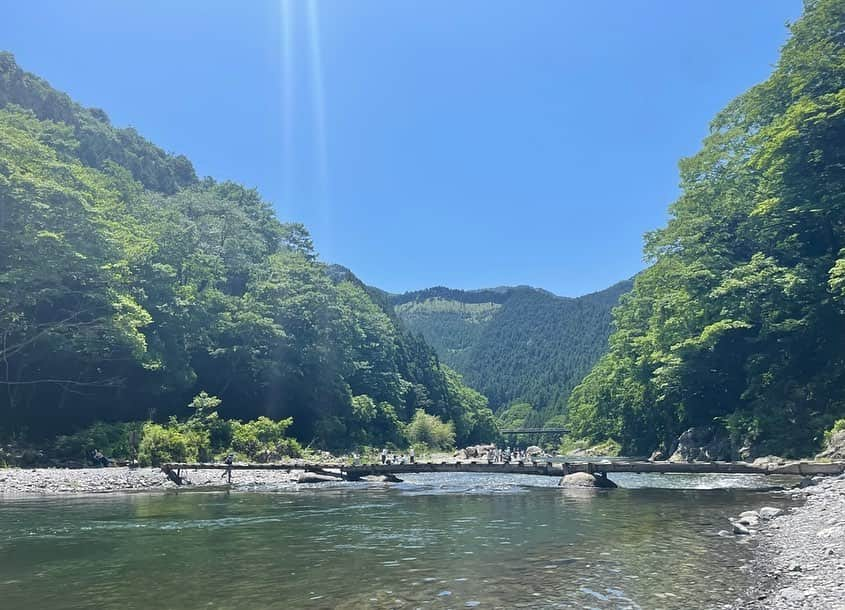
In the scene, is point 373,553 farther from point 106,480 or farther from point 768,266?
point 768,266

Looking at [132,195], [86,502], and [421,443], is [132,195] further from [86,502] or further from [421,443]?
[86,502]

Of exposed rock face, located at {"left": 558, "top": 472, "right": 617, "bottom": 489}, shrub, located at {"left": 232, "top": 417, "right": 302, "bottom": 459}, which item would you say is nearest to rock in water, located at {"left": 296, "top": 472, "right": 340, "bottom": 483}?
shrub, located at {"left": 232, "top": 417, "right": 302, "bottom": 459}

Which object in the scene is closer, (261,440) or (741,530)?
(741,530)

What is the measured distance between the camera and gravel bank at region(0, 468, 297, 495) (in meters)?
27.9

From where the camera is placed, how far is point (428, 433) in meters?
94.1

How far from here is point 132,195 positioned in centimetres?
7894

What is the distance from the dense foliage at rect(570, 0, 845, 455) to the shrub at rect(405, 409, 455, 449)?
44.6 m

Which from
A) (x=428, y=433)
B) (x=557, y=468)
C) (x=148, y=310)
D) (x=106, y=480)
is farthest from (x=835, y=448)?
(x=428, y=433)

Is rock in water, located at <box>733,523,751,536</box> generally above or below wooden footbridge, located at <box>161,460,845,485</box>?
below

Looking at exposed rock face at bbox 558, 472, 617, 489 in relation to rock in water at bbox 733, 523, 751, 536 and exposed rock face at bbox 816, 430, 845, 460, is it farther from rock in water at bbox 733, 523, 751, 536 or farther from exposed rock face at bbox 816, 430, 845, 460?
rock in water at bbox 733, 523, 751, 536

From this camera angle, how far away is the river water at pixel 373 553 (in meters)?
10.1

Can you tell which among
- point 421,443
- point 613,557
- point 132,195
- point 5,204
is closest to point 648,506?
point 613,557

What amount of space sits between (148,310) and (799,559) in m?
53.8

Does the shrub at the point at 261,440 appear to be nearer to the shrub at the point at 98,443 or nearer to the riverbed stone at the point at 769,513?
the shrub at the point at 98,443
